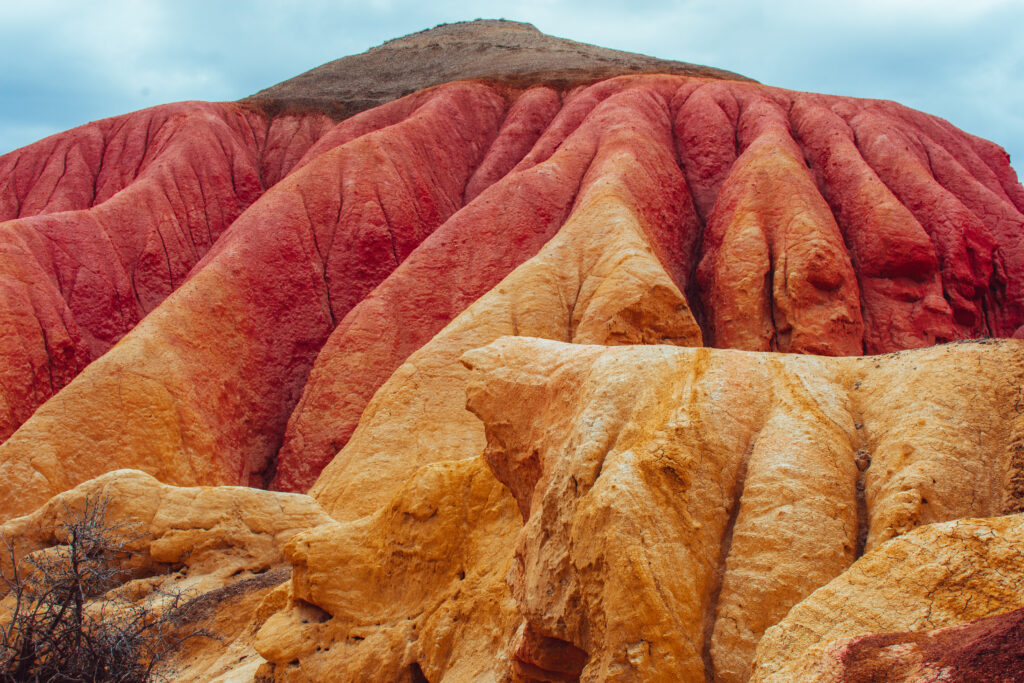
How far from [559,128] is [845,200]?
34.1 feet

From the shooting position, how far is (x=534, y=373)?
7.23m

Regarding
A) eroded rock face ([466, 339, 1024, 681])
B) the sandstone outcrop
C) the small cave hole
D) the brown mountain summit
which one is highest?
the brown mountain summit

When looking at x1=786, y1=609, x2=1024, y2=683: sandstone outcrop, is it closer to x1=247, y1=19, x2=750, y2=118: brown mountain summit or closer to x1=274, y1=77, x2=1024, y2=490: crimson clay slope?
x1=274, y1=77, x2=1024, y2=490: crimson clay slope

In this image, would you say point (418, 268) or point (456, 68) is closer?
point (418, 268)

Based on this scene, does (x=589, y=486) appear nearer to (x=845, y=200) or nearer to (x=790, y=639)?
(x=790, y=639)

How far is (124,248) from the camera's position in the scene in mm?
26109

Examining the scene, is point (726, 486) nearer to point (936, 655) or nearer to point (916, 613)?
point (916, 613)

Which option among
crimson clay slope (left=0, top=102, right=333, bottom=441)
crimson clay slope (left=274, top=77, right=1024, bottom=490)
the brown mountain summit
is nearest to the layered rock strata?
crimson clay slope (left=274, top=77, right=1024, bottom=490)

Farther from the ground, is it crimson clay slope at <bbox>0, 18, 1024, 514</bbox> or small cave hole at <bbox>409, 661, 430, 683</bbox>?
crimson clay slope at <bbox>0, 18, 1024, 514</bbox>

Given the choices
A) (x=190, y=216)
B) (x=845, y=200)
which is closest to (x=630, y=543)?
(x=845, y=200)

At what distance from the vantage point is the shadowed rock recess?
491cm

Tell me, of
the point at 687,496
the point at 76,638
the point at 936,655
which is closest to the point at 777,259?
the point at 687,496

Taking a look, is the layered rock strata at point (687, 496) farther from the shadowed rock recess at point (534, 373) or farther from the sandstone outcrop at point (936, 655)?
the sandstone outcrop at point (936, 655)

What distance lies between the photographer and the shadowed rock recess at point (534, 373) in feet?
16.1
